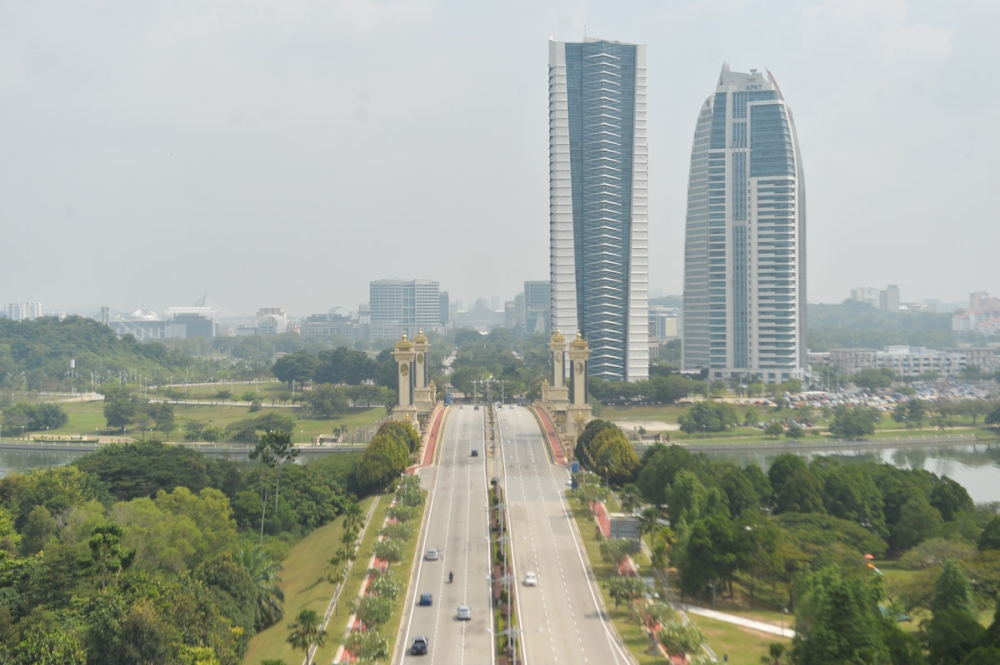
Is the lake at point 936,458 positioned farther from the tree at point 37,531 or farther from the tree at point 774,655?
the tree at point 37,531

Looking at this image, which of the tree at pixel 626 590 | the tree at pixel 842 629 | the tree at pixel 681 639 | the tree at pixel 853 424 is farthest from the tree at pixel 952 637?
the tree at pixel 853 424

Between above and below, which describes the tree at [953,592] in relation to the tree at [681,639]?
above

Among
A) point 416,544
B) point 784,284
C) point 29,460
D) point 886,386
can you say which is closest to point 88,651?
point 416,544

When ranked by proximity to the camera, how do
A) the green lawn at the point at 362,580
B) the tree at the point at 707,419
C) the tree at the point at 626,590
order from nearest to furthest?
the green lawn at the point at 362,580 < the tree at the point at 626,590 < the tree at the point at 707,419

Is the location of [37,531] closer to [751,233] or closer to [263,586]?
[263,586]

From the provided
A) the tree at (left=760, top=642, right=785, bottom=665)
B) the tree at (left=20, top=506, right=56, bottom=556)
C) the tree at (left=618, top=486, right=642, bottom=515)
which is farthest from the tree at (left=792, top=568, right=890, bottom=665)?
the tree at (left=20, top=506, right=56, bottom=556)
